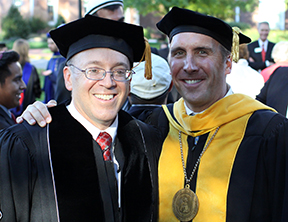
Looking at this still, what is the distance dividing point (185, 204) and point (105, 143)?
0.69m

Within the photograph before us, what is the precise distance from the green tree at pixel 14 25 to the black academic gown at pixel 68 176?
27914mm

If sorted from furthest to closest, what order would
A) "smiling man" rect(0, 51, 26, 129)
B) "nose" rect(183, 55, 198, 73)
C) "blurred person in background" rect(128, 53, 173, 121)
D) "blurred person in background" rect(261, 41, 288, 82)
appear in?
"blurred person in background" rect(261, 41, 288, 82) < "smiling man" rect(0, 51, 26, 129) < "blurred person in background" rect(128, 53, 173, 121) < "nose" rect(183, 55, 198, 73)

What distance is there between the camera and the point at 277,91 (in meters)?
4.72

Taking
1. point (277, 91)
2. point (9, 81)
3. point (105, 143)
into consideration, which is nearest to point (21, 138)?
point (105, 143)

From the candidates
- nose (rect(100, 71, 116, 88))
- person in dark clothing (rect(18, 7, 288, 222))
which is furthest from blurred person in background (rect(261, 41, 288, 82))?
nose (rect(100, 71, 116, 88))

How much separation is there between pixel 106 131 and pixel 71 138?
0.25 m

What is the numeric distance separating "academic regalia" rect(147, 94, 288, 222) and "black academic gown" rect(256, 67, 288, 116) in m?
2.44

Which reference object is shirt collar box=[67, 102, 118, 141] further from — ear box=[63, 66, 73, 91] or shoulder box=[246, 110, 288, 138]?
shoulder box=[246, 110, 288, 138]

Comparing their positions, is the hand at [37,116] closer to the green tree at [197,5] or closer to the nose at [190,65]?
the nose at [190,65]

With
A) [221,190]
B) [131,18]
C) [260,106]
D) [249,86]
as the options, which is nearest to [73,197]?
[221,190]

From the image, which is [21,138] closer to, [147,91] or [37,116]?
[37,116]

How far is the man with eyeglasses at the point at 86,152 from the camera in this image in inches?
77.6

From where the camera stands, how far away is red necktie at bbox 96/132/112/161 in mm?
2242

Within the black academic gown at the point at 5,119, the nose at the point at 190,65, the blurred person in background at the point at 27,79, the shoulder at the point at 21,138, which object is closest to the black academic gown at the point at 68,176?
the shoulder at the point at 21,138
